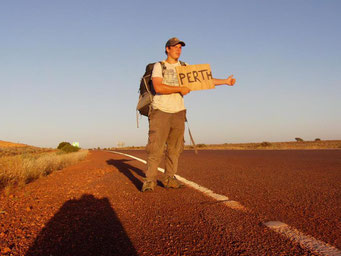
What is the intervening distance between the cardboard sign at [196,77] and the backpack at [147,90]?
11.0 inches

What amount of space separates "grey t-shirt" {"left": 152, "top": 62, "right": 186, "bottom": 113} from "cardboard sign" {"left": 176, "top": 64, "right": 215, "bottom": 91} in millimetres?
137

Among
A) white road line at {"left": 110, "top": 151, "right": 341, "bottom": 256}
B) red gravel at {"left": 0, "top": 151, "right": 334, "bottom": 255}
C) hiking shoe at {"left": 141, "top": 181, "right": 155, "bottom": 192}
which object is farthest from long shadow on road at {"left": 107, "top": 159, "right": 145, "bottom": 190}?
white road line at {"left": 110, "top": 151, "right": 341, "bottom": 256}

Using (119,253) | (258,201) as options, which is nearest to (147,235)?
(119,253)

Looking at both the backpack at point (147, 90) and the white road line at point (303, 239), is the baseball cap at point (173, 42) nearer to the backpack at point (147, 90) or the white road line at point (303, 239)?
the backpack at point (147, 90)

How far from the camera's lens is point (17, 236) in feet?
6.77

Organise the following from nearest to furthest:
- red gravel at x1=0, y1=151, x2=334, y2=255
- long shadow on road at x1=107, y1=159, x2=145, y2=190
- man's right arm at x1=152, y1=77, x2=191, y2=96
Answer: red gravel at x1=0, y1=151, x2=334, y2=255 → man's right arm at x1=152, y1=77, x2=191, y2=96 → long shadow on road at x1=107, y1=159, x2=145, y2=190

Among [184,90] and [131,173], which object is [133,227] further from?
[131,173]

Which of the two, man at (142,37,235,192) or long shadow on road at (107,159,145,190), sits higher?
man at (142,37,235,192)

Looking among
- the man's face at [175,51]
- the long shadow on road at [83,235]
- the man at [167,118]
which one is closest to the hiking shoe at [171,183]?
the man at [167,118]

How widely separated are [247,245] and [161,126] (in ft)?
7.65

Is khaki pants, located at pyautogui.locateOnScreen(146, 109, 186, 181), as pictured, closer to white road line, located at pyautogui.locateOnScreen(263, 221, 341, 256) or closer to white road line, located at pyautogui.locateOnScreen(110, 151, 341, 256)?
white road line, located at pyautogui.locateOnScreen(110, 151, 341, 256)

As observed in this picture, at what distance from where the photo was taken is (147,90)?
13.2ft

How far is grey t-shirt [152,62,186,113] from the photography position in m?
3.94

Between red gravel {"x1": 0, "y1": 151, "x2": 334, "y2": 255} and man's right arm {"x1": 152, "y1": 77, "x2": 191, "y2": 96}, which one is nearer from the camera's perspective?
red gravel {"x1": 0, "y1": 151, "x2": 334, "y2": 255}
